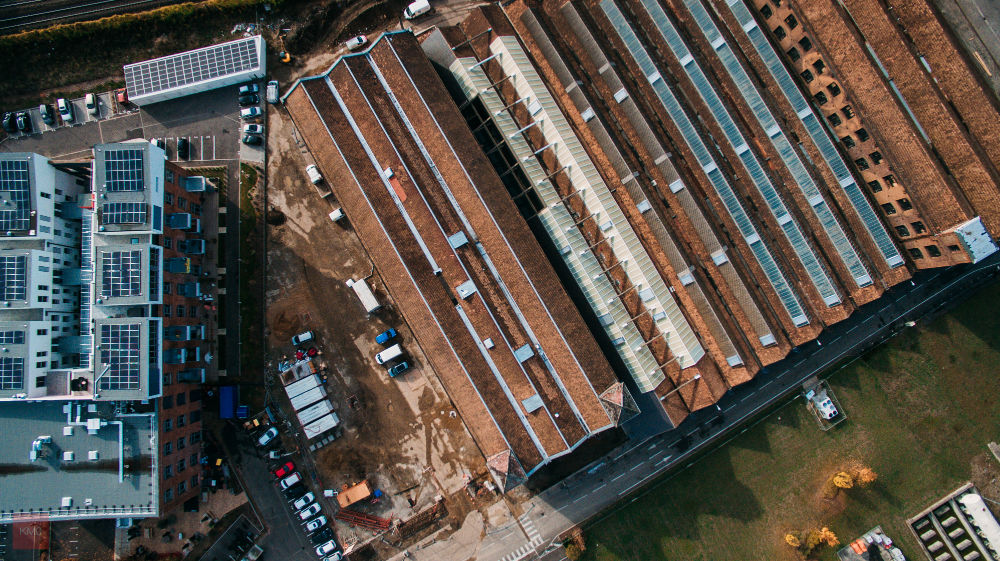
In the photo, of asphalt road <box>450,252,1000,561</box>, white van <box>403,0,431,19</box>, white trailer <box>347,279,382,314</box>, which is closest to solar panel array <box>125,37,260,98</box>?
white van <box>403,0,431,19</box>

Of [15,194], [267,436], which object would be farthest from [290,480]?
[15,194]

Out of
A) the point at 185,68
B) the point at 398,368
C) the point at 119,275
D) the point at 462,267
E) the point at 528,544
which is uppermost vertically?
the point at 185,68

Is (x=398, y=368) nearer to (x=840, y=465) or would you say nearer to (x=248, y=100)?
(x=248, y=100)

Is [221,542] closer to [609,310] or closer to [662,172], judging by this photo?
[609,310]

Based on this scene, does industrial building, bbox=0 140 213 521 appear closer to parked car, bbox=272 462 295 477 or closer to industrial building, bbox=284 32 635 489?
parked car, bbox=272 462 295 477

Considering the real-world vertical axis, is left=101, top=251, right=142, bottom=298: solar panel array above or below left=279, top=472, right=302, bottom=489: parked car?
above

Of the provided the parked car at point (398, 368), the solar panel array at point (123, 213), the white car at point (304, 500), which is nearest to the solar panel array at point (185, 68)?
the solar panel array at point (123, 213)
